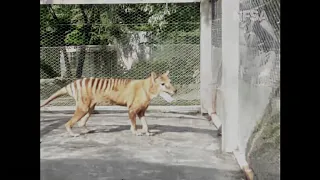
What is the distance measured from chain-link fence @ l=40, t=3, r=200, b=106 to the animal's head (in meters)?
0.02

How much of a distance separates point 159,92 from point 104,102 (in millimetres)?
226

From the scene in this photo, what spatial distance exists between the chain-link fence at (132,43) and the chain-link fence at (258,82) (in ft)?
0.37

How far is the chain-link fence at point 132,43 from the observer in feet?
5.02

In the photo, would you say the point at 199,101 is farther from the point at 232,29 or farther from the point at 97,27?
the point at 97,27

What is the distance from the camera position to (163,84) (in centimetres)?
157

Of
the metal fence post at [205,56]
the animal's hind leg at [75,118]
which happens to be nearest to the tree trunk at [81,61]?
the animal's hind leg at [75,118]

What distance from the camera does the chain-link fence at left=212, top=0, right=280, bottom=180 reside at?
120 centimetres

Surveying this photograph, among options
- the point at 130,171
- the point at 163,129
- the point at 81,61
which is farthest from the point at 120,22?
the point at 130,171

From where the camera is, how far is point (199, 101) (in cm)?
155

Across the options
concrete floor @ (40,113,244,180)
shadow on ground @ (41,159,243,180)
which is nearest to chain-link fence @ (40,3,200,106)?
concrete floor @ (40,113,244,180)

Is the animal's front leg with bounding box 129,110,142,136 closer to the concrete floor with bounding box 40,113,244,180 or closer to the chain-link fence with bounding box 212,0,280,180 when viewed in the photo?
the concrete floor with bounding box 40,113,244,180
